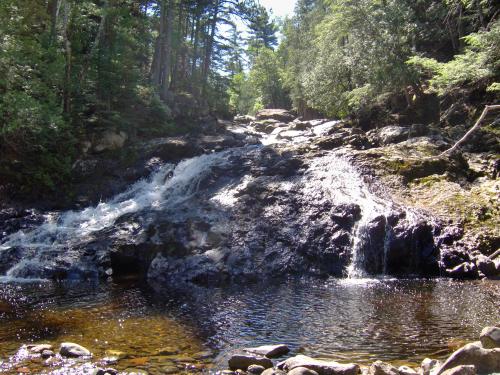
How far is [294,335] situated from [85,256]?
866 cm

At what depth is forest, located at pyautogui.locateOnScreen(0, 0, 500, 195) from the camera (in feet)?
54.7

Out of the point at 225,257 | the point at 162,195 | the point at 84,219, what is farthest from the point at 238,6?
the point at 225,257

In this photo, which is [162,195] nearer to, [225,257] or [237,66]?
[225,257]

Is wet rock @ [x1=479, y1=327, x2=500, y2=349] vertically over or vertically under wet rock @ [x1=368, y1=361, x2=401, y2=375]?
over

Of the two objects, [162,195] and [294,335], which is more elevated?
[162,195]

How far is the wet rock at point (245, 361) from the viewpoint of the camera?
6461 mm

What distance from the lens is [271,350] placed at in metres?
6.92

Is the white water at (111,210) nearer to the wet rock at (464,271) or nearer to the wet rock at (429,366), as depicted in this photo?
the wet rock at (464,271)

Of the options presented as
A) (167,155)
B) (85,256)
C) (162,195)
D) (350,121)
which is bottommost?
(85,256)

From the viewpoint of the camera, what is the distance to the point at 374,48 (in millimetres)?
23469

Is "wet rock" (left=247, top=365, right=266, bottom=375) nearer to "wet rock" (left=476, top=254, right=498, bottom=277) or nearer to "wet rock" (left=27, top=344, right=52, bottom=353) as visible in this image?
"wet rock" (left=27, top=344, right=52, bottom=353)

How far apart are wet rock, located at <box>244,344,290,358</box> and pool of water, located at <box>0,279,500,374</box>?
0.27 meters

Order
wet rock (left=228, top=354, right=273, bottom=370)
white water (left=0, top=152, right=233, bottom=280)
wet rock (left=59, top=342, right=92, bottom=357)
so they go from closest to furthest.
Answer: wet rock (left=228, top=354, right=273, bottom=370), wet rock (left=59, top=342, right=92, bottom=357), white water (left=0, top=152, right=233, bottom=280)

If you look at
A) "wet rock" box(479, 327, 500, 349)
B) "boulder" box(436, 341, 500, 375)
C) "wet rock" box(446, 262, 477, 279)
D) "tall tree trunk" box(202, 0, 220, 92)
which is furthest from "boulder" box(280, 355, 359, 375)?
"tall tree trunk" box(202, 0, 220, 92)
